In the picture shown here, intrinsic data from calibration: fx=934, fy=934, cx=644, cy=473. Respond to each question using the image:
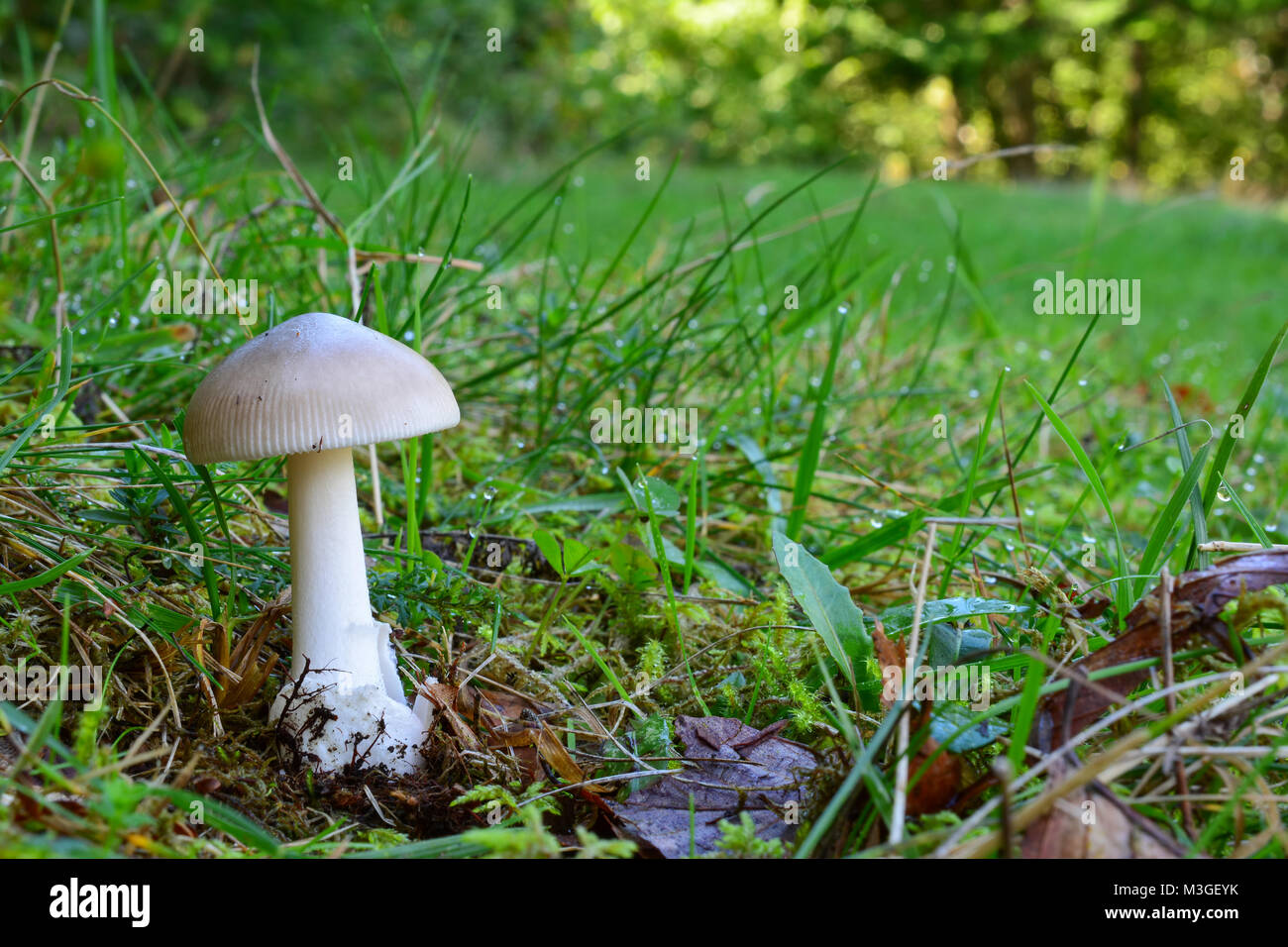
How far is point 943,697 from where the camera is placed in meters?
1.51

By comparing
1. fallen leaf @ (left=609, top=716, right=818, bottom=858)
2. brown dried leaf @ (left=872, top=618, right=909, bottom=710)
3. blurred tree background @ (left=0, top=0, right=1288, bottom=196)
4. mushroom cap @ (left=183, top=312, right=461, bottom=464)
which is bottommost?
fallen leaf @ (left=609, top=716, right=818, bottom=858)

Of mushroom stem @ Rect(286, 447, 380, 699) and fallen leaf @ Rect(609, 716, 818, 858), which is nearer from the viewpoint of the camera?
fallen leaf @ Rect(609, 716, 818, 858)

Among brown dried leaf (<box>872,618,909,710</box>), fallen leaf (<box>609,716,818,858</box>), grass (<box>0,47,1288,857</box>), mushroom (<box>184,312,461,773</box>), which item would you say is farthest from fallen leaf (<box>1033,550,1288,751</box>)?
mushroom (<box>184,312,461,773</box>)

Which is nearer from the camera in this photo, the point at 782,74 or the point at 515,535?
the point at 515,535

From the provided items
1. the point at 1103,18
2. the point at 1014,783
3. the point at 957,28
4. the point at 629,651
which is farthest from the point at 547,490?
the point at 957,28

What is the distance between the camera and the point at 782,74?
25.4m

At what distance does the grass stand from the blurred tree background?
565 centimetres

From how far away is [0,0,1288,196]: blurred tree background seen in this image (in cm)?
854

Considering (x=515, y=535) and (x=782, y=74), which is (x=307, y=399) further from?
(x=782, y=74)

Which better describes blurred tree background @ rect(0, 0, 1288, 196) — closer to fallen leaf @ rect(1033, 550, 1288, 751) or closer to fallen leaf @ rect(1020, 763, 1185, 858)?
fallen leaf @ rect(1033, 550, 1288, 751)

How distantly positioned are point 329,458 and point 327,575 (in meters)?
0.20

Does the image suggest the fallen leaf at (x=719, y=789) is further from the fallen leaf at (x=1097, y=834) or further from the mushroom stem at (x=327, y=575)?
the mushroom stem at (x=327, y=575)

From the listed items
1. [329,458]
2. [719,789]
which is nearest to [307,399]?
[329,458]
